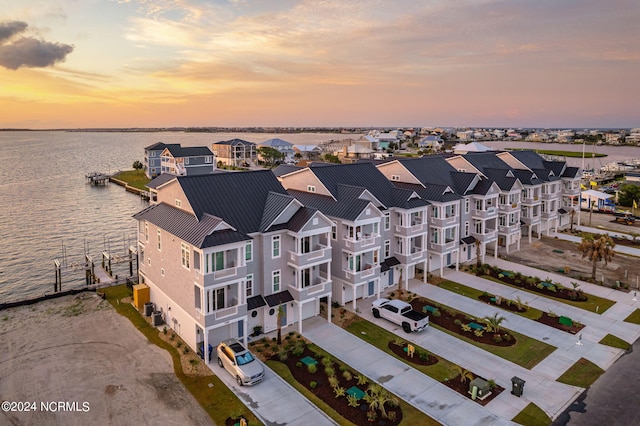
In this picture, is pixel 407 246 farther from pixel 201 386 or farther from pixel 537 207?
pixel 537 207

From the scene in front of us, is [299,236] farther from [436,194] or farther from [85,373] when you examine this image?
[436,194]

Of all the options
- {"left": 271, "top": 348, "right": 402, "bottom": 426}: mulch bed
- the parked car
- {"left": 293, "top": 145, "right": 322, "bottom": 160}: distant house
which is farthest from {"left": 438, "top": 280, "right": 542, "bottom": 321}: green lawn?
{"left": 293, "top": 145, "right": 322, "bottom": 160}: distant house

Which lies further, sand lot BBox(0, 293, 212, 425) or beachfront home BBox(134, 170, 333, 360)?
beachfront home BBox(134, 170, 333, 360)

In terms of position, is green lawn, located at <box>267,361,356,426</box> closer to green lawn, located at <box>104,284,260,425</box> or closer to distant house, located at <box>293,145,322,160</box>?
green lawn, located at <box>104,284,260,425</box>

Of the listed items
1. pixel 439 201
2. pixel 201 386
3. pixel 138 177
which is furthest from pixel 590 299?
pixel 138 177

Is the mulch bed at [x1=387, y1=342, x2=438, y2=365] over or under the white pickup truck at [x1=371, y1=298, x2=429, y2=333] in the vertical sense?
under

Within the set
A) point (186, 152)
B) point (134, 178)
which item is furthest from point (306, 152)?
point (134, 178)
